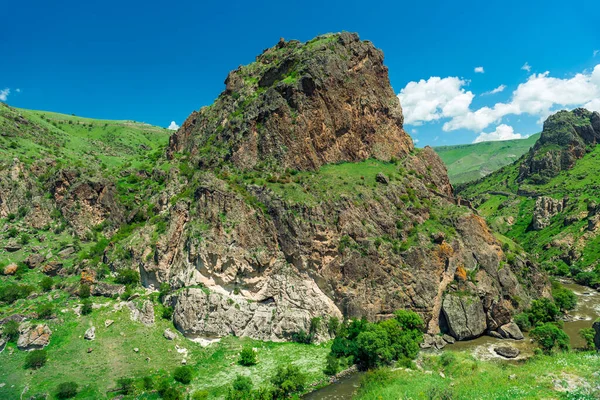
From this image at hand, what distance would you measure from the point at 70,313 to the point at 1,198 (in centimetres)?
3999

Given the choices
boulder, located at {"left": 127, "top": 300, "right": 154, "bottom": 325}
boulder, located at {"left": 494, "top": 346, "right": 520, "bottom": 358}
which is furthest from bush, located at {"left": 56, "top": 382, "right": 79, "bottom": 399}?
boulder, located at {"left": 494, "top": 346, "right": 520, "bottom": 358}

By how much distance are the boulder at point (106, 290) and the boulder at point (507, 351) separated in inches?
2613

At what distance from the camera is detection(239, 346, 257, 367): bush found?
5012 cm

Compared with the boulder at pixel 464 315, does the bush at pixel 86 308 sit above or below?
above

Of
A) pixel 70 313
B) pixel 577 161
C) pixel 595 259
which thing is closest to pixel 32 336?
pixel 70 313

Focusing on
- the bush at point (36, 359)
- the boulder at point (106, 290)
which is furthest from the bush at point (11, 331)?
the boulder at point (106, 290)

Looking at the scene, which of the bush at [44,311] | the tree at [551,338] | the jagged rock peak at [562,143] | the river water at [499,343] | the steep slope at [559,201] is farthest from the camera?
the jagged rock peak at [562,143]

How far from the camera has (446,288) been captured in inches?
2559

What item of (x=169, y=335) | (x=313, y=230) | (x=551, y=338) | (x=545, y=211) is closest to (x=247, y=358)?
(x=169, y=335)

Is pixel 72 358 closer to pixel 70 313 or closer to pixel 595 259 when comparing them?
pixel 70 313

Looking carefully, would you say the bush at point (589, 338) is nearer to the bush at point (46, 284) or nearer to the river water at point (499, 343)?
the river water at point (499, 343)

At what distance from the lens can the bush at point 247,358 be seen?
50.1 metres

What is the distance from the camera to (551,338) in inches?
2036

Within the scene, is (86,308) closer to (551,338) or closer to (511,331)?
(511,331)
